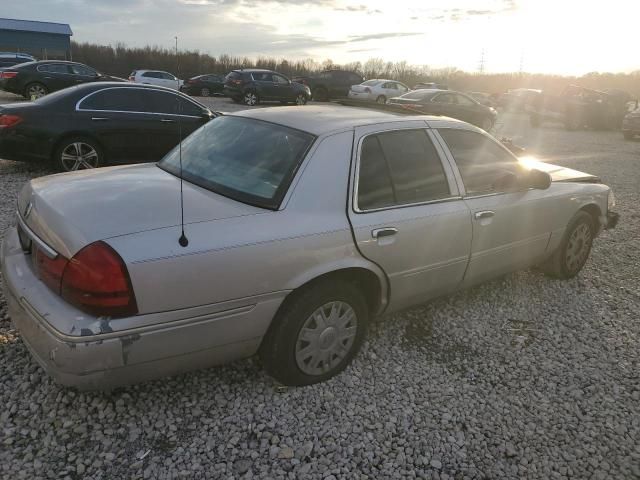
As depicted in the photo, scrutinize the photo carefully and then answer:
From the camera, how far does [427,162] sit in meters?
3.36

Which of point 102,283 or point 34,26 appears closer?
point 102,283

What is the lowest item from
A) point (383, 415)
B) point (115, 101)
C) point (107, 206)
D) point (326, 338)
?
point (383, 415)

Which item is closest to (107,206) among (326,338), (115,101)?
(326,338)

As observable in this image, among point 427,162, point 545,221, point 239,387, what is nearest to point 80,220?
point 239,387

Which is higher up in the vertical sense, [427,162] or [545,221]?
[427,162]

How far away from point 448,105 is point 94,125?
1188cm

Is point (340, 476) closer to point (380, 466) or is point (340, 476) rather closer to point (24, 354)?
point (380, 466)

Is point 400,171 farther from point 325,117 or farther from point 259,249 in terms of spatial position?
point 259,249

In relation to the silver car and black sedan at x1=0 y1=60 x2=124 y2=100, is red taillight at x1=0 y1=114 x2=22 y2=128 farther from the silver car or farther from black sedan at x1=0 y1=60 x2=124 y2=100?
black sedan at x1=0 y1=60 x2=124 y2=100

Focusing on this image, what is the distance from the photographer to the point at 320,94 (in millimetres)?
26719

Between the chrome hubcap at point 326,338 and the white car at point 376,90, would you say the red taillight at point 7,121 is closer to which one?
the chrome hubcap at point 326,338

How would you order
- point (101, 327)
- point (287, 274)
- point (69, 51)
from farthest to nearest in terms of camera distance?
point (69, 51)
point (287, 274)
point (101, 327)

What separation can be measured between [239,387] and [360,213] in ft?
3.99

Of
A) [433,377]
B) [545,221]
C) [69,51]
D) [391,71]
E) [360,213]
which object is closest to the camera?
[360,213]
